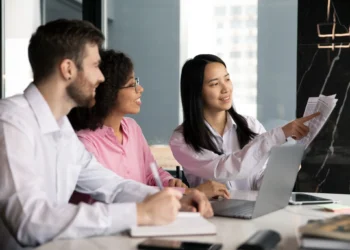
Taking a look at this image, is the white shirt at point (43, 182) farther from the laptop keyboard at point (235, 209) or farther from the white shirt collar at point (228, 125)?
the white shirt collar at point (228, 125)

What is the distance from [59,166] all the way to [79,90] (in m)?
0.27

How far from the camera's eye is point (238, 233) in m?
1.63

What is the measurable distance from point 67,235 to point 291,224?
2.37ft

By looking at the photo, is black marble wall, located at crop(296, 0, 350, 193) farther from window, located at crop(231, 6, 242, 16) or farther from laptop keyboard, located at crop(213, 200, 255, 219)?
laptop keyboard, located at crop(213, 200, 255, 219)

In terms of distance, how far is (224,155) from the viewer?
9.03ft

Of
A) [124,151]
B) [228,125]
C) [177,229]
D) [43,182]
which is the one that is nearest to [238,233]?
[177,229]

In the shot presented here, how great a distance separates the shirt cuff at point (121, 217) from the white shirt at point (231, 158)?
1124 mm

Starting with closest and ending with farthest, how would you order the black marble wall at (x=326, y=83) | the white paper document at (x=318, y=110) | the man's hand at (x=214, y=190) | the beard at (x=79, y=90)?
the beard at (x=79, y=90) → the man's hand at (x=214, y=190) → the white paper document at (x=318, y=110) → the black marble wall at (x=326, y=83)

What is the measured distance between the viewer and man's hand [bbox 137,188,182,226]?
161 centimetres

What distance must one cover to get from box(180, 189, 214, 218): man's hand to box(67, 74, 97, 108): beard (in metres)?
0.50

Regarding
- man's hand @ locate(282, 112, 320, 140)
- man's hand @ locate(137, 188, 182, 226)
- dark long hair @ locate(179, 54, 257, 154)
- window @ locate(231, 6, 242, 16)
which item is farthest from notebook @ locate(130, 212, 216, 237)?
window @ locate(231, 6, 242, 16)

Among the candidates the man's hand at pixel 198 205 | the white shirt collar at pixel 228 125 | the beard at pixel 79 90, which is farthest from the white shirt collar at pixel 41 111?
the white shirt collar at pixel 228 125

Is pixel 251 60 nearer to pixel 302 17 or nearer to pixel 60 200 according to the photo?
pixel 302 17

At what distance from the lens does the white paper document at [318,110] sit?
2425mm
